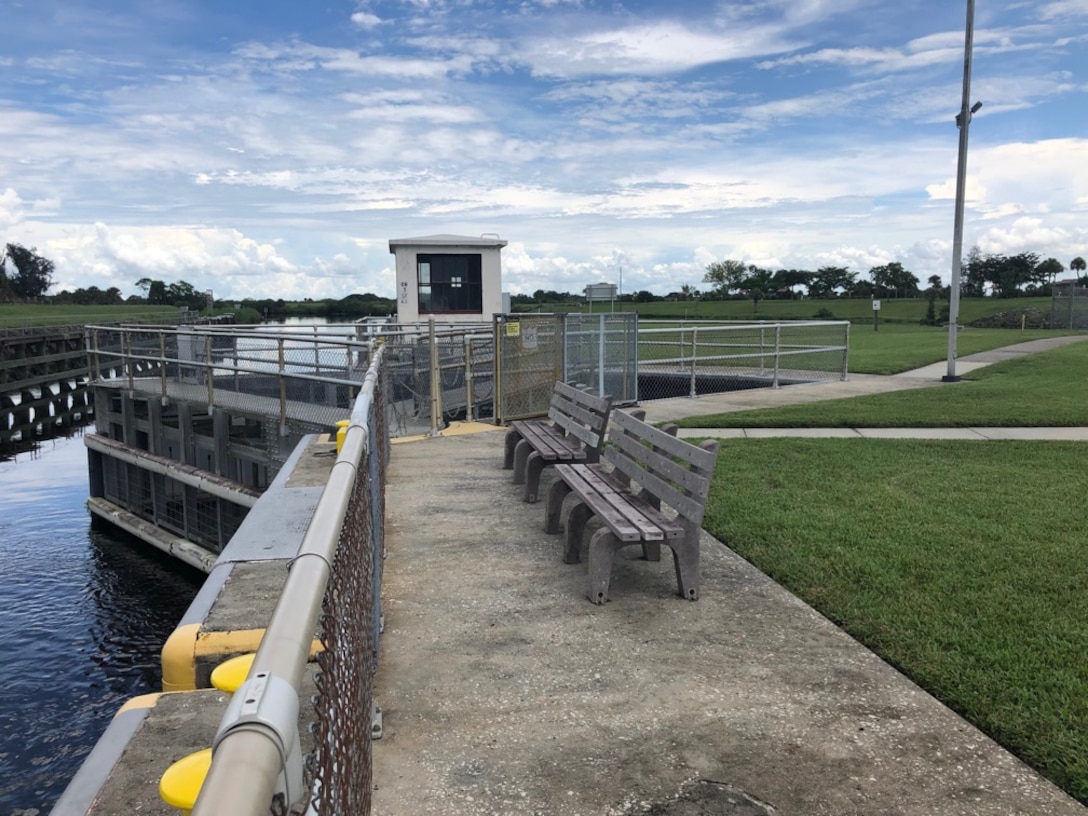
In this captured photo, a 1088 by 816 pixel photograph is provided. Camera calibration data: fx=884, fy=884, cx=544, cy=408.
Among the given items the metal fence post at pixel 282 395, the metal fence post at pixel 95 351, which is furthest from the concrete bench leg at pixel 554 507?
the metal fence post at pixel 95 351

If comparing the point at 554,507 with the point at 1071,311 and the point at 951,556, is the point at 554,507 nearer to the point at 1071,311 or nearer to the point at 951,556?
the point at 951,556

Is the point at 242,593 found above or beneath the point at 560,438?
beneath

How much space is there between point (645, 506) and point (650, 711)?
184cm

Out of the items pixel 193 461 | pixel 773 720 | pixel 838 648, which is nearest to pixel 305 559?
Answer: pixel 773 720

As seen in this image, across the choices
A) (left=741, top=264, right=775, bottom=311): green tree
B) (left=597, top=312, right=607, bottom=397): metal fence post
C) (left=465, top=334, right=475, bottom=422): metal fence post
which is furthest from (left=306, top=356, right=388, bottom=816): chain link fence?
(left=741, top=264, right=775, bottom=311): green tree

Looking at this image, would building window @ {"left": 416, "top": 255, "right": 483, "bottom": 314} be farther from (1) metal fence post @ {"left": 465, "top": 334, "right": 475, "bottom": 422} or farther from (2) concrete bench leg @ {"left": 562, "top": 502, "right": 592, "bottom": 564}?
(2) concrete bench leg @ {"left": 562, "top": 502, "right": 592, "bottom": 564}

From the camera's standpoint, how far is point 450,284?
2414 centimetres

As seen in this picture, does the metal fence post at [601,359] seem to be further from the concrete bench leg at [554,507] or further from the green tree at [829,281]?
the green tree at [829,281]

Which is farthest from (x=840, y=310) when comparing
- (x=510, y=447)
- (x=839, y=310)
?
(x=510, y=447)

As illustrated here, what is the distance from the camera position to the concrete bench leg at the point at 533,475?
722cm

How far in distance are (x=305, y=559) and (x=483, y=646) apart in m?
2.85

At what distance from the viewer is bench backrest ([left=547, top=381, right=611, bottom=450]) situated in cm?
680

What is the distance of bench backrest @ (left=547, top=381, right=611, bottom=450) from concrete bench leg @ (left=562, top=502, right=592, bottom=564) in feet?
3.63

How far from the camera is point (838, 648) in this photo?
4383mm
